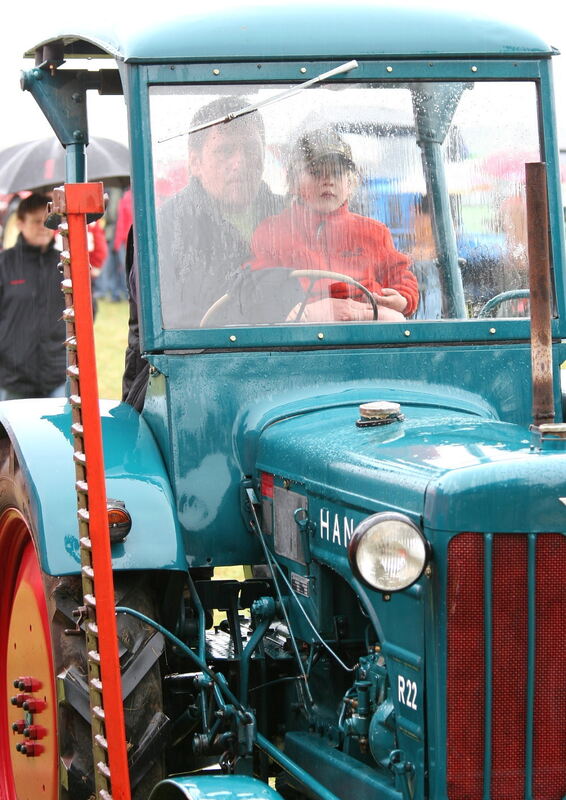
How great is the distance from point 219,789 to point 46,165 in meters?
8.05

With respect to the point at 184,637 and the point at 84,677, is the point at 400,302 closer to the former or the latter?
the point at 184,637

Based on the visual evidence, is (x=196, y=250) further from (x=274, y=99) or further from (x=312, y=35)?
(x=312, y=35)

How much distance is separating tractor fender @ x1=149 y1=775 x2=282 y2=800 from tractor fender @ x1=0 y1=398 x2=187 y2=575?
60cm

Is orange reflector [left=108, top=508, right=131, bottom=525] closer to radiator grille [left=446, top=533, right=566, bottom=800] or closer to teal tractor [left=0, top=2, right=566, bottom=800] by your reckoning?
teal tractor [left=0, top=2, right=566, bottom=800]

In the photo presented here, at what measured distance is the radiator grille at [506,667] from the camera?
3.00m

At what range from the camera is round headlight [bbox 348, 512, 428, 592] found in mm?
2990

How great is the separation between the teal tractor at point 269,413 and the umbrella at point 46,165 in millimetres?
5877

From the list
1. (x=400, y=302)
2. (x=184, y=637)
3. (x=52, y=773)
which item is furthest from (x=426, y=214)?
(x=52, y=773)

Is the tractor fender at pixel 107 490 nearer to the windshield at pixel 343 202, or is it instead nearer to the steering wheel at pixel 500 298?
the windshield at pixel 343 202

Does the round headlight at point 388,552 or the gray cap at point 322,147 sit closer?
the round headlight at point 388,552

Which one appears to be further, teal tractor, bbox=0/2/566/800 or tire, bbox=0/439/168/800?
tire, bbox=0/439/168/800

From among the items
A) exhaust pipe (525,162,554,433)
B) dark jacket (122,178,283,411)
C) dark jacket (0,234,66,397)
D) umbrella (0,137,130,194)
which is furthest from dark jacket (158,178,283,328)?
umbrella (0,137,130,194)

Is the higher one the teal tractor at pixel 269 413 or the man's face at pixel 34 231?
the man's face at pixel 34 231

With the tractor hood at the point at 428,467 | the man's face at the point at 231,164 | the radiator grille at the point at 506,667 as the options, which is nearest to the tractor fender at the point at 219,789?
the radiator grille at the point at 506,667
